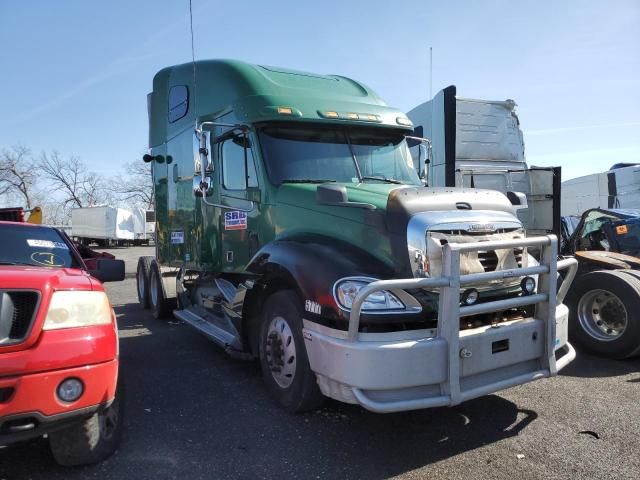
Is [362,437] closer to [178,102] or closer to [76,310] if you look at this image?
[76,310]

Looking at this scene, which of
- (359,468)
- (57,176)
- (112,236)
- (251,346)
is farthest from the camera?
(57,176)

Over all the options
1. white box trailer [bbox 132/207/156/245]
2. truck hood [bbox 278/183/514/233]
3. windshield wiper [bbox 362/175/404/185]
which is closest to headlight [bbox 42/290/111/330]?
truck hood [bbox 278/183/514/233]

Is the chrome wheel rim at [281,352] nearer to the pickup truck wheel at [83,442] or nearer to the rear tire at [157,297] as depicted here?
the pickup truck wheel at [83,442]

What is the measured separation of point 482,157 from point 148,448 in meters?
7.70

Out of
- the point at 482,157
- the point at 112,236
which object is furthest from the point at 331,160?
the point at 112,236

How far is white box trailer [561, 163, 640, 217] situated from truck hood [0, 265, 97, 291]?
54.9 ft

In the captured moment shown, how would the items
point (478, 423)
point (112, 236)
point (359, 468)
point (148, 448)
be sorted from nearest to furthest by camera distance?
point (359, 468) → point (148, 448) → point (478, 423) → point (112, 236)

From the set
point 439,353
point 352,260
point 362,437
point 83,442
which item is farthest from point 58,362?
point 439,353

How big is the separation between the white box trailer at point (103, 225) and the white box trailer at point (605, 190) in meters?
33.2

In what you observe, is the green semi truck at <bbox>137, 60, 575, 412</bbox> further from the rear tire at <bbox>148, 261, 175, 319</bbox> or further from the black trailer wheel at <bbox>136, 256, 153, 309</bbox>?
the black trailer wheel at <bbox>136, 256, 153, 309</bbox>

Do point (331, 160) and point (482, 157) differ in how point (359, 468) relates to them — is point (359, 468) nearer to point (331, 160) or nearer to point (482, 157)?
→ point (331, 160)

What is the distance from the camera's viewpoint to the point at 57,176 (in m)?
64.8

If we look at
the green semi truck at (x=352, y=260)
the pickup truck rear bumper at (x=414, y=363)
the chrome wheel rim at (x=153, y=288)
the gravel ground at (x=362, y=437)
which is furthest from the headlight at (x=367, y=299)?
the chrome wheel rim at (x=153, y=288)

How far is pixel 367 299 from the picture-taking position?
3.29 metres
